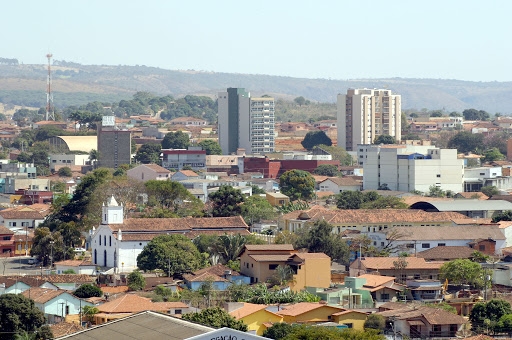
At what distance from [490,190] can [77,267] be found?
85.8ft

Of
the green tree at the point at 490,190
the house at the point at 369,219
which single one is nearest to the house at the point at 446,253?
the house at the point at 369,219

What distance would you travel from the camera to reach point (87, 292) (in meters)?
34.9

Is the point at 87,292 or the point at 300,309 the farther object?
the point at 87,292

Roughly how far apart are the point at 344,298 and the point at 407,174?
30698mm

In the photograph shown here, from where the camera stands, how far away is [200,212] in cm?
5019

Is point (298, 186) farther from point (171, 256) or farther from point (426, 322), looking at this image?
point (426, 322)

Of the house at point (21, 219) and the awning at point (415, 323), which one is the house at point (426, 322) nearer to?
the awning at point (415, 323)

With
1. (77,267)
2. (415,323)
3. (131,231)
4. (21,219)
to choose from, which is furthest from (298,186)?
(415,323)

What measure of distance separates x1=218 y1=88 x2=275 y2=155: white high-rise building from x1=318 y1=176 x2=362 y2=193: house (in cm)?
2653

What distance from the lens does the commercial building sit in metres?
83.4

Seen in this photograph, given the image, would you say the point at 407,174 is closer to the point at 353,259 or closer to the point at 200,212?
the point at 200,212

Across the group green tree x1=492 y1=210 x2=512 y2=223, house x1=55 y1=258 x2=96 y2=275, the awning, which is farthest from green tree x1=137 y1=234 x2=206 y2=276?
green tree x1=492 y1=210 x2=512 y2=223

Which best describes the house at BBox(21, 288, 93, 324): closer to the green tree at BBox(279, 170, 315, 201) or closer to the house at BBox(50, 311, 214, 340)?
the house at BBox(50, 311, 214, 340)

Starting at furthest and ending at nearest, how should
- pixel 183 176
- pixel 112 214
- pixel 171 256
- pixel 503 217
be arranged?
pixel 183 176 < pixel 503 217 < pixel 112 214 < pixel 171 256
